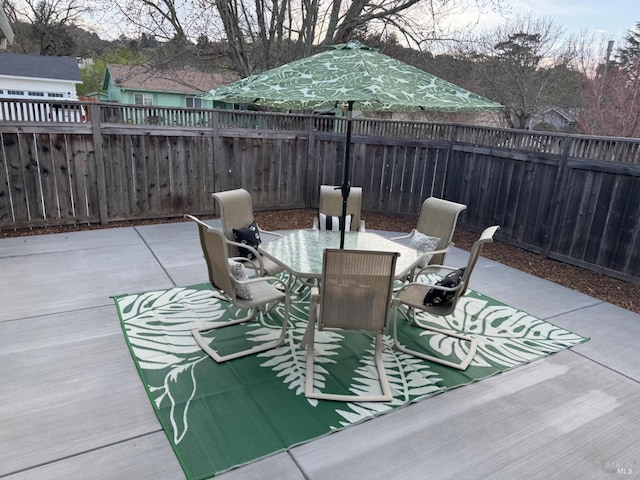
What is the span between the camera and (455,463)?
2129 millimetres

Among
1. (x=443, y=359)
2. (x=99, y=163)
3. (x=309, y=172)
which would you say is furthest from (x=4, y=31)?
(x=443, y=359)

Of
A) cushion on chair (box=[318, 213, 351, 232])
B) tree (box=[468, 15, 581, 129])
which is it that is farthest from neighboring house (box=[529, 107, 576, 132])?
cushion on chair (box=[318, 213, 351, 232])

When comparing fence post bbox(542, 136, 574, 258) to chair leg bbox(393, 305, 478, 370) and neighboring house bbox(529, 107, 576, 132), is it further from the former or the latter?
neighboring house bbox(529, 107, 576, 132)

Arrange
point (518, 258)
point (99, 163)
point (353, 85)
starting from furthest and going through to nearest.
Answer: point (99, 163) → point (518, 258) → point (353, 85)

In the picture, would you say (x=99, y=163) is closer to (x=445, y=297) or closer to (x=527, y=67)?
(x=445, y=297)

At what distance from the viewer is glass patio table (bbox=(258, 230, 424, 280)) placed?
3.06 meters

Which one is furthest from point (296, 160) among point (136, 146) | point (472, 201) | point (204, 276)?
point (204, 276)

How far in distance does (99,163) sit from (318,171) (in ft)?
11.7

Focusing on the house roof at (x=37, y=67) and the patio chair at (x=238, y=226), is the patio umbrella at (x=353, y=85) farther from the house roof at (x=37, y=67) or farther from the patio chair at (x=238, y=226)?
the house roof at (x=37, y=67)

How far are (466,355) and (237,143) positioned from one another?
5.15 metres

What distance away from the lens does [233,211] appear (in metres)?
4.08

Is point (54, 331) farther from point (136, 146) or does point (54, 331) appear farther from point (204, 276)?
point (136, 146)

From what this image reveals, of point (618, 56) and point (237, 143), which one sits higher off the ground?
point (618, 56)

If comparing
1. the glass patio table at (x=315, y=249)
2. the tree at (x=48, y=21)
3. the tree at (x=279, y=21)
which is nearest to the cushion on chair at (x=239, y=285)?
the glass patio table at (x=315, y=249)
